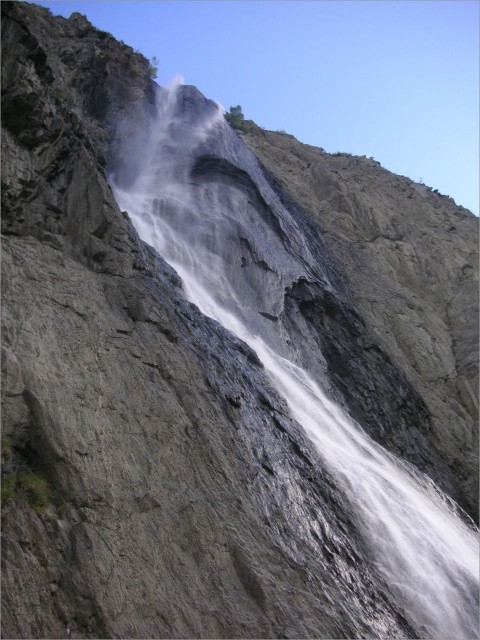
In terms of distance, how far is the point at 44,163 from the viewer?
15.1 metres

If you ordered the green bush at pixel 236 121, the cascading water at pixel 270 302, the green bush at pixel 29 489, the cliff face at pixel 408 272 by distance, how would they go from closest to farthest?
the green bush at pixel 29 489
the cascading water at pixel 270 302
the cliff face at pixel 408 272
the green bush at pixel 236 121

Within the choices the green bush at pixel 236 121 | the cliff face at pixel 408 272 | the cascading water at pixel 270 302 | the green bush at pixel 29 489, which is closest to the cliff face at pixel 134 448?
the green bush at pixel 29 489

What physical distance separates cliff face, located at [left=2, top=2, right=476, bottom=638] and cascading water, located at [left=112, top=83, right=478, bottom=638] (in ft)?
3.35

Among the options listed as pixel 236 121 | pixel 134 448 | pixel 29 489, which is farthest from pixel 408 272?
pixel 29 489

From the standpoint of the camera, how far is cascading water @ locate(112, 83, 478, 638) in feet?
46.7

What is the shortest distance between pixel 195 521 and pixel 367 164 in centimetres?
4318

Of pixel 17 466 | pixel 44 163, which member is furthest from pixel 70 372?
pixel 44 163

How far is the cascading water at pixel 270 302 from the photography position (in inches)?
560

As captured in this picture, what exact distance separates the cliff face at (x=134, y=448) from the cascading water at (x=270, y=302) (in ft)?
3.35

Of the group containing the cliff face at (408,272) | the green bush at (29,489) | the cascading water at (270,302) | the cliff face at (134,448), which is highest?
the cliff face at (408,272)

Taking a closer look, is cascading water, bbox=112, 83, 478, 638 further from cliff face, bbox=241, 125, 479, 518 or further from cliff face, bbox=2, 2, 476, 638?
cliff face, bbox=241, 125, 479, 518

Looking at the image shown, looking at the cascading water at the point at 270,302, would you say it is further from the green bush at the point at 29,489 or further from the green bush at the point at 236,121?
the green bush at the point at 236,121

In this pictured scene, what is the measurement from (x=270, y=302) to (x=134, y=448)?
12708mm

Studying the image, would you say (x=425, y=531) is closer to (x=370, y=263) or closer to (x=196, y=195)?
(x=196, y=195)
